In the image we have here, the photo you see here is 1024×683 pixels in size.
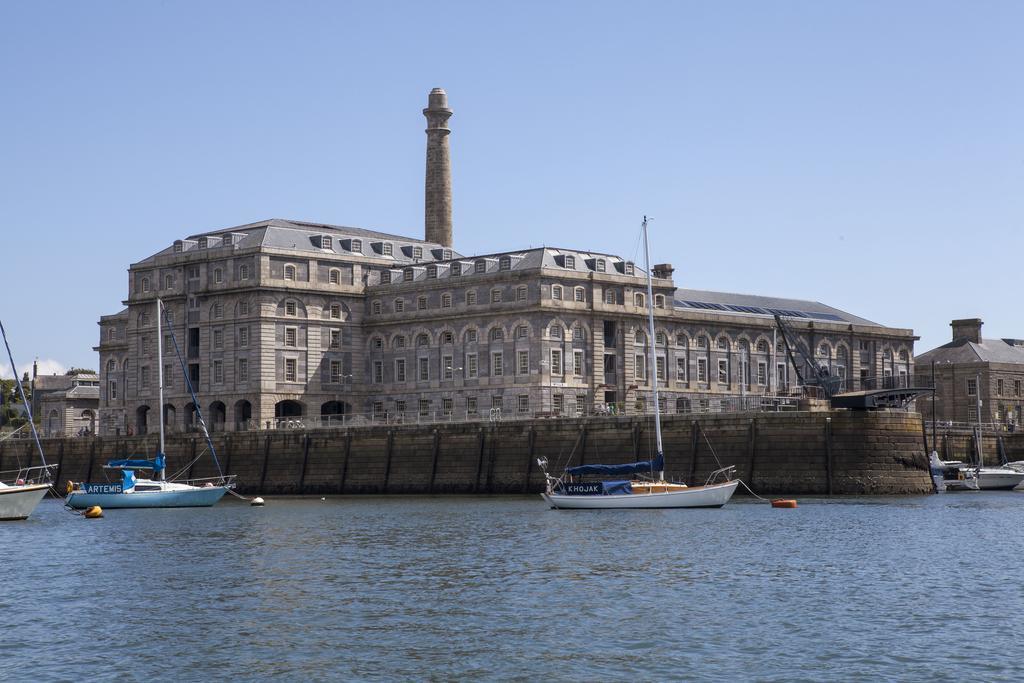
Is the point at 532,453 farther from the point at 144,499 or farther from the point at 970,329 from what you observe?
the point at 970,329

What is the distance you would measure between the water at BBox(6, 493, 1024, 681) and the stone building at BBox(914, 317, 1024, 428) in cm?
9205

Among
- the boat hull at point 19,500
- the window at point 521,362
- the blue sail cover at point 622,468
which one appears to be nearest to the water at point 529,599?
the boat hull at point 19,500

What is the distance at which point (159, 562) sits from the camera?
63.4 metres

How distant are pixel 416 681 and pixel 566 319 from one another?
3640 inches

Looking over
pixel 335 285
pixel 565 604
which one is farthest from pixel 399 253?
pixel 565 604

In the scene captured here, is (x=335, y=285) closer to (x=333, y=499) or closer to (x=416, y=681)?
(x=333, y=499)

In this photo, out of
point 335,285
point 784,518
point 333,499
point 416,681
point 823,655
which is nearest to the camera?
point 416,681

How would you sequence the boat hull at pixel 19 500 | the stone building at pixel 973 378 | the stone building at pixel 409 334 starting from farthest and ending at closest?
the stone building at pixel 973 378 → the stone building at pixel 409 334 → the boat hull at pixel 19 500

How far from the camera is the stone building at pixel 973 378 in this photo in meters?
170

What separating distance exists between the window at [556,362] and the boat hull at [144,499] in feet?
112

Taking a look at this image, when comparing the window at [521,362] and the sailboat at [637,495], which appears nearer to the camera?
the sailboat at [637,495]

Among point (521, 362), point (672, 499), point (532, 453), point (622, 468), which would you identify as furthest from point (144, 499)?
point (521, 362)

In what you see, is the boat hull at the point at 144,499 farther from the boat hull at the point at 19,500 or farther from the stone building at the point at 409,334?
the stone building at the point at 409,334

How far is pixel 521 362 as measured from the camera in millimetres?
128750
